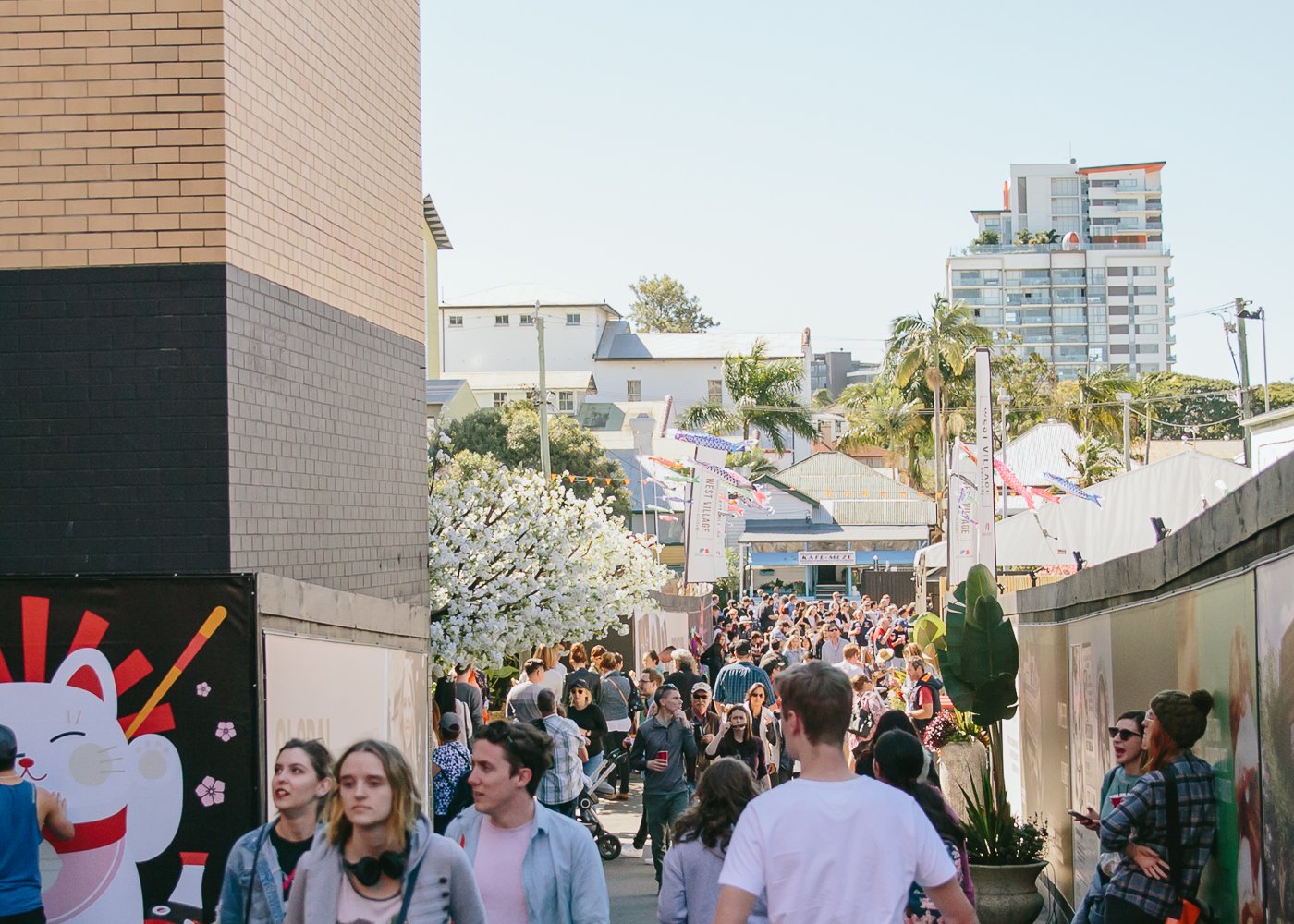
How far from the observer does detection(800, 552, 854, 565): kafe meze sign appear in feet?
194

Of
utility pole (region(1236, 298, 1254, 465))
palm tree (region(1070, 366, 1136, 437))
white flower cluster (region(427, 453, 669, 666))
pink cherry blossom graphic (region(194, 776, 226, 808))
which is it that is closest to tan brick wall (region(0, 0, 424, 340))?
pink cherry blossom graphic (region(194, 776, 226, 808))

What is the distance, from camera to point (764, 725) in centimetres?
1401

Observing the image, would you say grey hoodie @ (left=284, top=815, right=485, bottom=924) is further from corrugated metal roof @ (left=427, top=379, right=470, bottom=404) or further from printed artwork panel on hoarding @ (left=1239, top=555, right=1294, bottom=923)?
corrugated metal roof @ (left=427, top=379, right=470, bottom=404)

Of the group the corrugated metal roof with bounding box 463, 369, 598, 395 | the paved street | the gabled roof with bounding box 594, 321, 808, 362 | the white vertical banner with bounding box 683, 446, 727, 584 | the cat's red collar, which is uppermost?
the gabled roof with bounding box 594, 321, 808, 362

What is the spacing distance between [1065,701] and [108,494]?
699 centimetres

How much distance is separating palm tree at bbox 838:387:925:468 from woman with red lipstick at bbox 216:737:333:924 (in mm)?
57289

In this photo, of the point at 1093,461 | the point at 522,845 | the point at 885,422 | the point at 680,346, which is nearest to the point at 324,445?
the point at 522,845

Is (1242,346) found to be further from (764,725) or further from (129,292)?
(129,292)

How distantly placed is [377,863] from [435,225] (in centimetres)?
3744

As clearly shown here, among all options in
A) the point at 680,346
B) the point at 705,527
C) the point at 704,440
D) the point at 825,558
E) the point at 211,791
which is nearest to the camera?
the point at 211,791

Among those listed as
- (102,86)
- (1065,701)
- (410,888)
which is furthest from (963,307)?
(410,888)

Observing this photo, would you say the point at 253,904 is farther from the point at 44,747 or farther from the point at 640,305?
the point at 640,305

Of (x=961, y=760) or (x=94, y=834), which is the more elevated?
(x=94, y=834)

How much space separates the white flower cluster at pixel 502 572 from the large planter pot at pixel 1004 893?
576cm
